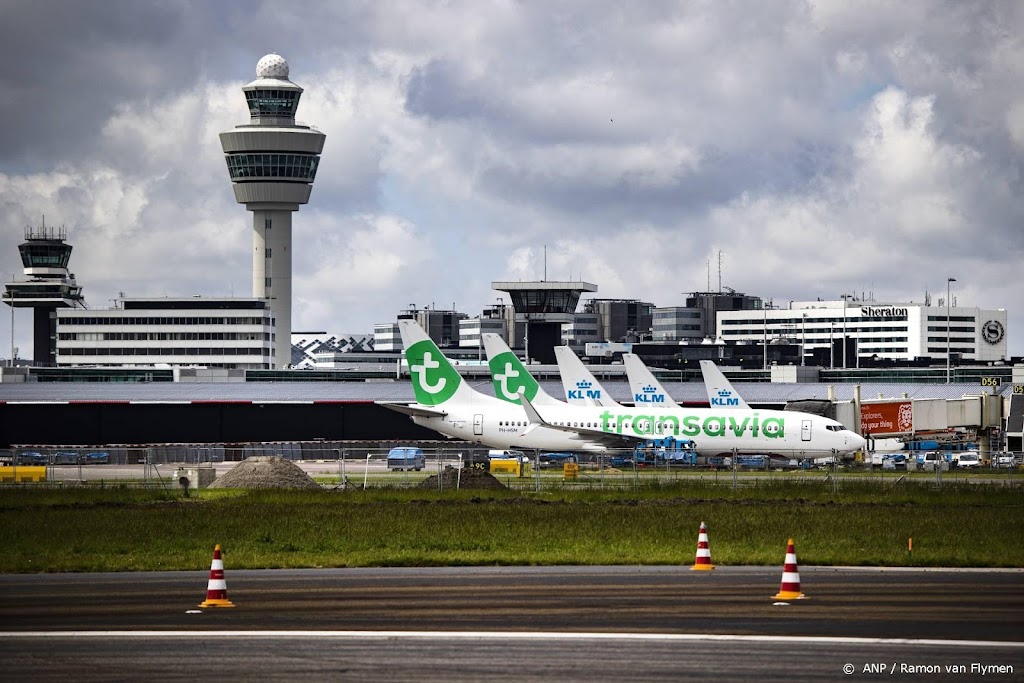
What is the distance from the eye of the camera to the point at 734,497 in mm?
55938

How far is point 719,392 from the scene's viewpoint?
9775cm

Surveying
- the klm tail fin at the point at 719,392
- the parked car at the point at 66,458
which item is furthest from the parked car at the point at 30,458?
the klm tail fin at the point at 719,392

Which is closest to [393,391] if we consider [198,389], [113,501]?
[198,389]

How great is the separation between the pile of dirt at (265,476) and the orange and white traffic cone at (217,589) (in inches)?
1423

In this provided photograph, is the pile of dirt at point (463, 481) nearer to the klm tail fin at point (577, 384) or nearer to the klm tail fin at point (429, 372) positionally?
the klm tail fin at point (429, 372)

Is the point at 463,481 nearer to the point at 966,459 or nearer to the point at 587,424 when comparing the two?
the point at 587,424

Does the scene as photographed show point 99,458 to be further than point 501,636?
Yes

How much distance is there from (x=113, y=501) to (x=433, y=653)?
116 feet

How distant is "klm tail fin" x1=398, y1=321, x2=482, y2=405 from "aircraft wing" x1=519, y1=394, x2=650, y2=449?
5.06 m

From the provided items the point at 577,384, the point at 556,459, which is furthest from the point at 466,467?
the point at 577,384

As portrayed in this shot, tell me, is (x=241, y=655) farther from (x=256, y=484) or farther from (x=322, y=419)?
(x=322, y=419)

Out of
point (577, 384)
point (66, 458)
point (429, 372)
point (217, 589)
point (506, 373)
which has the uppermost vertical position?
point (506, 373)

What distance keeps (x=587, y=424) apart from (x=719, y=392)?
19086mm

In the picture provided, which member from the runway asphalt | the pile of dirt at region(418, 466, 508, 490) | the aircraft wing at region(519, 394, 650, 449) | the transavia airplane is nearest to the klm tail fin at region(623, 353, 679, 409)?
the transavia airplane
